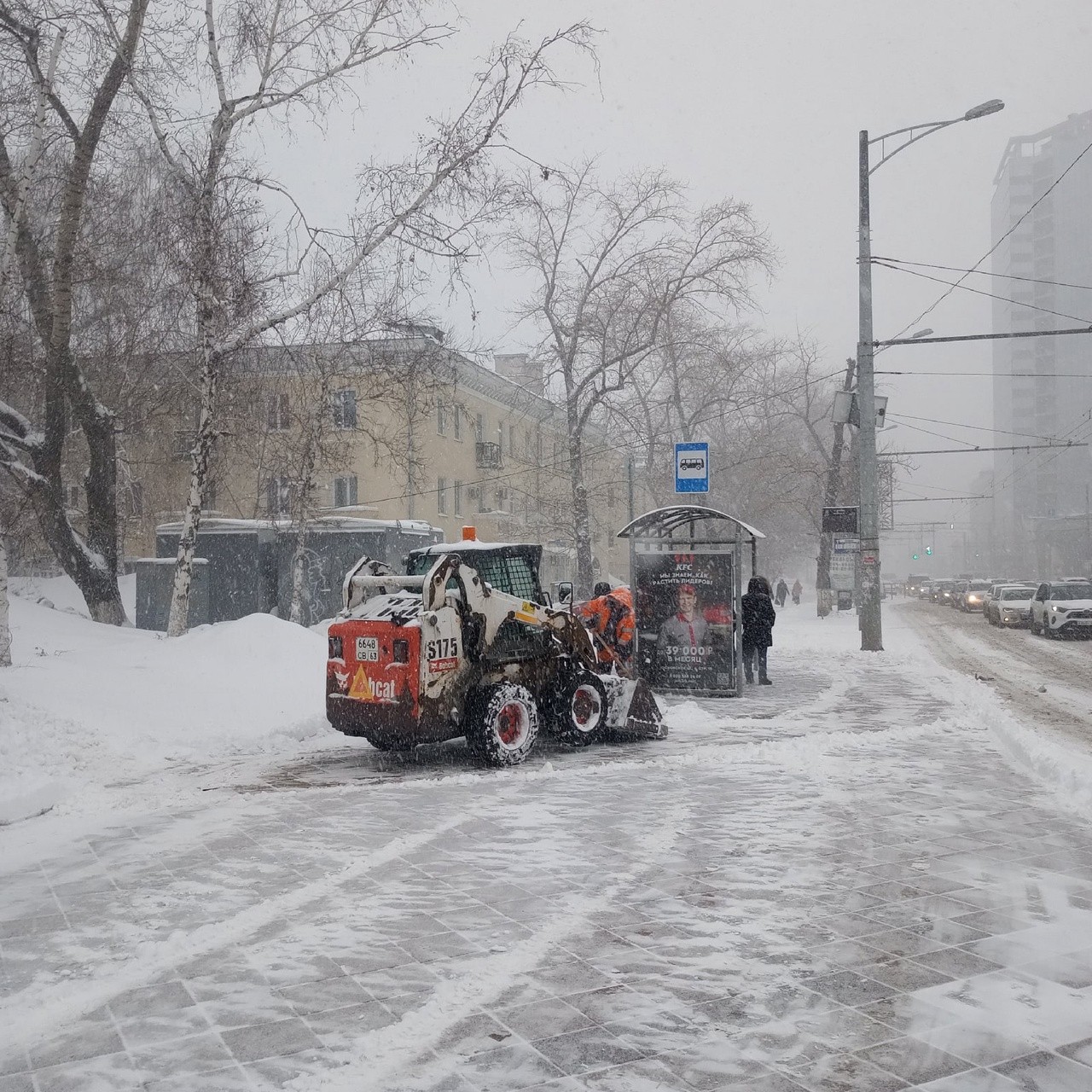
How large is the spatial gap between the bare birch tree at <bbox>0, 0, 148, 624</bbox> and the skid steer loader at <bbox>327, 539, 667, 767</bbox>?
790cm

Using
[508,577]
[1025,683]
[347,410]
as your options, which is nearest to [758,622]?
[1025,683]

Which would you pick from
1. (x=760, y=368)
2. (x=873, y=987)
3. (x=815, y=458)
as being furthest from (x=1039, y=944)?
(x=815, y=458)

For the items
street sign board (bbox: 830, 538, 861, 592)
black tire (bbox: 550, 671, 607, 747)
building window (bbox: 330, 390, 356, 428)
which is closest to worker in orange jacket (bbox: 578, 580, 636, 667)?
black tire (bbox: 550, 671, 607, 747)

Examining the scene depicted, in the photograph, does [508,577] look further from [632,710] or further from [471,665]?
[632,710]

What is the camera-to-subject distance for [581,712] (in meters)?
11.3

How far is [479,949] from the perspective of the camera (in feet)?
16.5

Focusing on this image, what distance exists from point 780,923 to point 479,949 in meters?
1.54

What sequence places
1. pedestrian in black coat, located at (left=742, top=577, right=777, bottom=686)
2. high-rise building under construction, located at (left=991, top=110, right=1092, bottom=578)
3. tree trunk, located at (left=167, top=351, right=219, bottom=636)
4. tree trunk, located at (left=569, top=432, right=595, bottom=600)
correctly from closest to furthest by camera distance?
tree trunk, located at (left=167, top=351, right=219, bottom=636)
pedestrian in black coat, located at (left=742, top=577, right=777, bottom=686)
tree trunk, located at (left=569, top=432, right=595, bottom=600)
high-rise building under construction, located at (left=991, top=110, right=1092, bottom=578)

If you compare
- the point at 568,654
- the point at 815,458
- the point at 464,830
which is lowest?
the point at 464,830

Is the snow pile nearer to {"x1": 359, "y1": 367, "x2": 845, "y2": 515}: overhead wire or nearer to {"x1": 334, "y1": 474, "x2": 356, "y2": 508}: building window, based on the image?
{"x1": 359, "y1": 367, "x2": 845, "y2": 515}: overhead wire

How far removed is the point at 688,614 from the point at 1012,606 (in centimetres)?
2548

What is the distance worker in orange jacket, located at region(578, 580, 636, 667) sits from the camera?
1398 centimetres

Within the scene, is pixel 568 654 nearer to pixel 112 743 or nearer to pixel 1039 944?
pixel 112 743

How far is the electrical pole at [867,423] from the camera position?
2264cm
